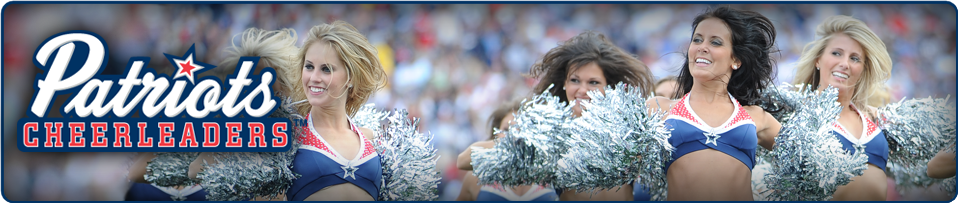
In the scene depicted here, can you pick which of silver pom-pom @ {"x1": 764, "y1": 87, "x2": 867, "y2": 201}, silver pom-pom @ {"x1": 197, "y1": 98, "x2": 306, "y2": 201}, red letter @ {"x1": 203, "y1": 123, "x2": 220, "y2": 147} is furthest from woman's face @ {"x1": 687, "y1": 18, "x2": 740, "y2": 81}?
red letter @ {"x1": 203, "y1": 123, "x2": 220, "y2": 147}

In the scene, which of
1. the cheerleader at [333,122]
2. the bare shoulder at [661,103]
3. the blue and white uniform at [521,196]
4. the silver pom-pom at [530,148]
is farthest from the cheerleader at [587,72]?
the cheerleader at [333,122]

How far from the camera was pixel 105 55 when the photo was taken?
2258 mm

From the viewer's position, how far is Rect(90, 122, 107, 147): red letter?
7.41ft

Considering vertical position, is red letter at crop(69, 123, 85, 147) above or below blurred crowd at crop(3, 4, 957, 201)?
A: below

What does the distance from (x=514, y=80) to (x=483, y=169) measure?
242 cm

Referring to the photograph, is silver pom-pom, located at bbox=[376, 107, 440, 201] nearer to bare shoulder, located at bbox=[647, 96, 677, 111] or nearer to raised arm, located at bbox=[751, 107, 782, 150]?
bare shoulder, located at bbox=[647, 96, 677, 111]

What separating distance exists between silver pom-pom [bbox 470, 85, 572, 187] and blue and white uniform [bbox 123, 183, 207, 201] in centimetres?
120

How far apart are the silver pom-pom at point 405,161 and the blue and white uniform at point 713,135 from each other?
85 cm

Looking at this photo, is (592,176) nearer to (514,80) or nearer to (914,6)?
(914,6)

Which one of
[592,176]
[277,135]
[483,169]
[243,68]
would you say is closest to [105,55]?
[243,68]

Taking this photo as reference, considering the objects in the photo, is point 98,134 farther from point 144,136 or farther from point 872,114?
point 872,114

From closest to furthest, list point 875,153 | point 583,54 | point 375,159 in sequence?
point 375,159, point 875,153, point 583,54

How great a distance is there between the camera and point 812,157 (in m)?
2.24

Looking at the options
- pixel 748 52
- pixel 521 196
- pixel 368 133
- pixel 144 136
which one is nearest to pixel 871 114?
pixel 748 52
